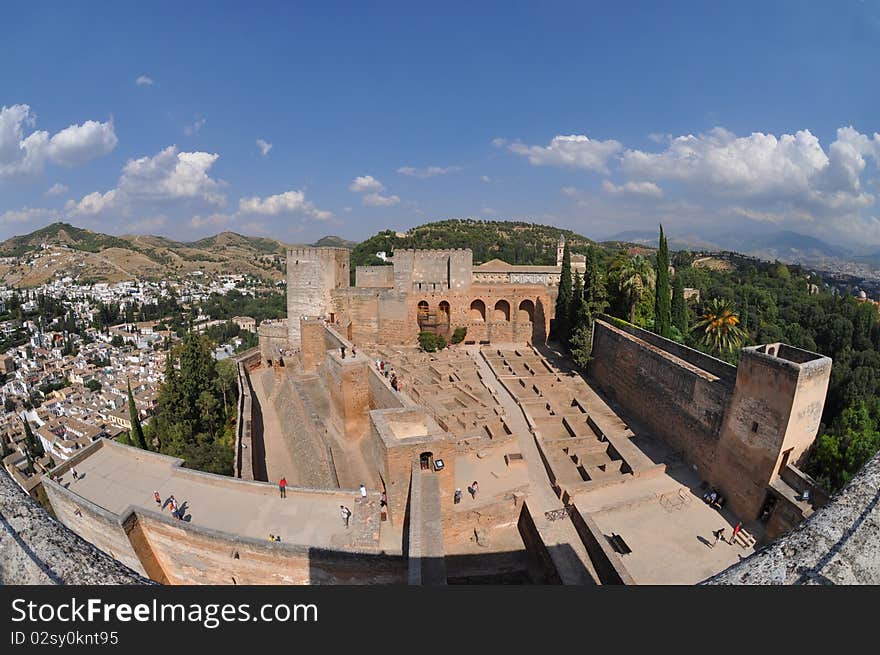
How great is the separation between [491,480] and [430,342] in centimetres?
1092

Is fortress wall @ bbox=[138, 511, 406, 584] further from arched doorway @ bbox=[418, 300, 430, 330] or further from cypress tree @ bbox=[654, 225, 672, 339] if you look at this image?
cypress tree @ bbox=[654, 225, 672, 339]

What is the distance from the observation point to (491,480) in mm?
11633

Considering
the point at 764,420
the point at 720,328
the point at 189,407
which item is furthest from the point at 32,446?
the point at 720,328

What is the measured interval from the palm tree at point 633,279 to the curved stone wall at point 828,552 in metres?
18.8

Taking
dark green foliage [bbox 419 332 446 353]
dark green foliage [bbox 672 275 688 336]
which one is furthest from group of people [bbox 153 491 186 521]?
dark green foliage [bbox 672 275 688 336]

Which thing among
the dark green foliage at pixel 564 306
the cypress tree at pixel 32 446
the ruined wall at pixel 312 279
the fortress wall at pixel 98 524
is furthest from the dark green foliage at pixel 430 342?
the cypress tree at pixel 32 446

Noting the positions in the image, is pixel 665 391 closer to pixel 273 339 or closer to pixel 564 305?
pixel 564 305

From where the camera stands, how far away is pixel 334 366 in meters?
14.5

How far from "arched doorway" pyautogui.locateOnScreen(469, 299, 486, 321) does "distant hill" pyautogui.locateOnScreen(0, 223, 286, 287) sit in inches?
5378

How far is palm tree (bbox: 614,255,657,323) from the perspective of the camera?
65.7 feet

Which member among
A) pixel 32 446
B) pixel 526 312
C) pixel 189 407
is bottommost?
pixel 32 446

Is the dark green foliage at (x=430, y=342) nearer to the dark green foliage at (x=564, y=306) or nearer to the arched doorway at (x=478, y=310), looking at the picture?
the arched doorway at (x=478, y=310)

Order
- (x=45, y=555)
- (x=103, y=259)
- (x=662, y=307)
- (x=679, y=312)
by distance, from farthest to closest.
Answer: (x=103, y=259) < (x=679, y=312) < (x=662, y=307) < (x=45, y=555)

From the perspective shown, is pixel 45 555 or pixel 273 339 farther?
pixel 273 339
